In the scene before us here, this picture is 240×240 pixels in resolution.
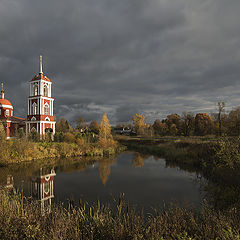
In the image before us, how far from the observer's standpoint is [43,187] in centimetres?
1388

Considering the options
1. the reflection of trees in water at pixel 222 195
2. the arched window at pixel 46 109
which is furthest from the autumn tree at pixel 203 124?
the reflection of trees in water at pixel 222 195

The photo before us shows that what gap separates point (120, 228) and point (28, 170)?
16618 mm

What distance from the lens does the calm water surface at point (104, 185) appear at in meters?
11.3

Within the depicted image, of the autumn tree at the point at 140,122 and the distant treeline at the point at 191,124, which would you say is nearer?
the distant treeline at the point at 191,124

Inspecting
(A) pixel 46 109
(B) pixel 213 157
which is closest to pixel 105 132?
(A) pixel 46 109

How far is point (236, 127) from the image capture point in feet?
107

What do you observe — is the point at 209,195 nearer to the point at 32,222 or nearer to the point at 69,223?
the point at 69,223

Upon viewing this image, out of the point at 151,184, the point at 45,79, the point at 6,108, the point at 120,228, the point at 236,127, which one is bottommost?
the point at 151,184

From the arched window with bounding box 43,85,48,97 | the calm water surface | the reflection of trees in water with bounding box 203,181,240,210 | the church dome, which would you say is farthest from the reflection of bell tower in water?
the church dome

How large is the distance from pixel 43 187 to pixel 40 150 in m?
13.6

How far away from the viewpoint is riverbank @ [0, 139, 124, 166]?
21.5 meters

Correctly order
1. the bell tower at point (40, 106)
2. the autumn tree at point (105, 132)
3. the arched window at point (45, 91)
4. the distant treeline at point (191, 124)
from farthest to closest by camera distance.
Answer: the distant treeline at point (191, 124) → the arched window at point (45, 91) → the autumn tree at point (105, 132) → the bell tower at point (40, 106)

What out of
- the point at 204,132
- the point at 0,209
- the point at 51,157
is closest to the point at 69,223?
the point at 0,209

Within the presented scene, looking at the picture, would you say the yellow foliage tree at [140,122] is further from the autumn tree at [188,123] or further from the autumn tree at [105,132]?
the autumn tree at [105,132]
